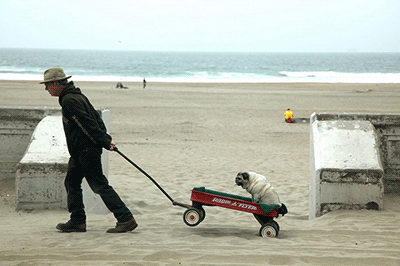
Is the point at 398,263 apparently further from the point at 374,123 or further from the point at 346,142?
the point at 374,123

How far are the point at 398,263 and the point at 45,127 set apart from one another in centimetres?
479

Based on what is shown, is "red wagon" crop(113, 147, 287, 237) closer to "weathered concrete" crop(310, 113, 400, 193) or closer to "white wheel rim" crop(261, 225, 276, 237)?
"white wheel rim" crop(261, 225, 276, 237)

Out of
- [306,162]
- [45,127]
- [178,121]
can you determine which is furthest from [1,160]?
[178,121]

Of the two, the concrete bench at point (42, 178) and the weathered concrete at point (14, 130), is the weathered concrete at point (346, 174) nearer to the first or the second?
the concrete bench at point (42, 178)

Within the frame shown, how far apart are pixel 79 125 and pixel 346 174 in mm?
3232

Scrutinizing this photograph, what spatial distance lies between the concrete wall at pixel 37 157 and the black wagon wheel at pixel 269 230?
2524mm

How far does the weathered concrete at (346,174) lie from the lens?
16.3 feet

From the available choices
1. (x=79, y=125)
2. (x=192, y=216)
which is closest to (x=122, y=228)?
(x=192, y=216)

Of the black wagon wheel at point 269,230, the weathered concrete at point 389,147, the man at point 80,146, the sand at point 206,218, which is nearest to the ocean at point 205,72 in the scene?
the sand at point 206,218

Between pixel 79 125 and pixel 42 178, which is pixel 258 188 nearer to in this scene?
pixel 79 125

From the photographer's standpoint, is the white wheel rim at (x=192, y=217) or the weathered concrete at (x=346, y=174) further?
the weathered concrete at (x=346, y=174)

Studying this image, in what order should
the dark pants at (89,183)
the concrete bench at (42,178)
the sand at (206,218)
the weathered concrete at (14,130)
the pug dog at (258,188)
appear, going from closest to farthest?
1. the sand at (206,218)
2. the dark pants at (89,183)
3. the pug dog at (258,188)
4. the concrete bench at (42,178)
5. the weathered concrete at (14,130)

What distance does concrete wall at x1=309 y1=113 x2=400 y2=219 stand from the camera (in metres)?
4.97

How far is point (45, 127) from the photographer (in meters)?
5.84
